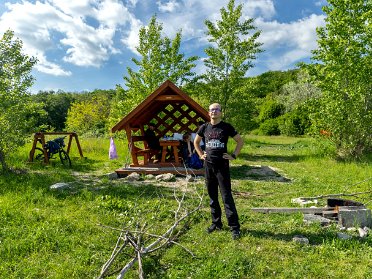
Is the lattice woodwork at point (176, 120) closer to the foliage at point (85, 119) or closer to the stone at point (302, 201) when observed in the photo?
the stone at point (302, 201)

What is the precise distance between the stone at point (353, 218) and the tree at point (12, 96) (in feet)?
30.6

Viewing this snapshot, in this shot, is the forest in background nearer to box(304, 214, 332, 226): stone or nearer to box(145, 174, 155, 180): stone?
box(145, 174, 155, 180): stone

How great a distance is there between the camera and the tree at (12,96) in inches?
382

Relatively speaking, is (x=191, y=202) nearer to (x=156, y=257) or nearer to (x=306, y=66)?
(x=156, y=257)

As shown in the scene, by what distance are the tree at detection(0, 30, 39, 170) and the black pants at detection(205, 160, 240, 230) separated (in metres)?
7.47

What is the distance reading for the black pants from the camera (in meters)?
4.96

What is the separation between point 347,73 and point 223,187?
1062 centimetres

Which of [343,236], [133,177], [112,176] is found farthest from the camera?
[112,176]

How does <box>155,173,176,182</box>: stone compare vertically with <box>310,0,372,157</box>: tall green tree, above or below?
below

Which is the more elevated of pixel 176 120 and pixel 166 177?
pixel 176 120

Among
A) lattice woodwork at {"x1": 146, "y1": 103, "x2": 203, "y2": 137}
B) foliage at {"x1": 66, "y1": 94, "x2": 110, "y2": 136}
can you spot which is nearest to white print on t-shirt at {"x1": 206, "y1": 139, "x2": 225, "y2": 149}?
lattice woodwork at {"x1": 146, "y1": 103, "x2": 203, "y2": 137}

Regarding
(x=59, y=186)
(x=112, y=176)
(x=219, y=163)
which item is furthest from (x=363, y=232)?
(x=112, y=176)

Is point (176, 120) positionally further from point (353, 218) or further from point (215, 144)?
point (353, 218)

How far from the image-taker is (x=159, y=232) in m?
5.19
